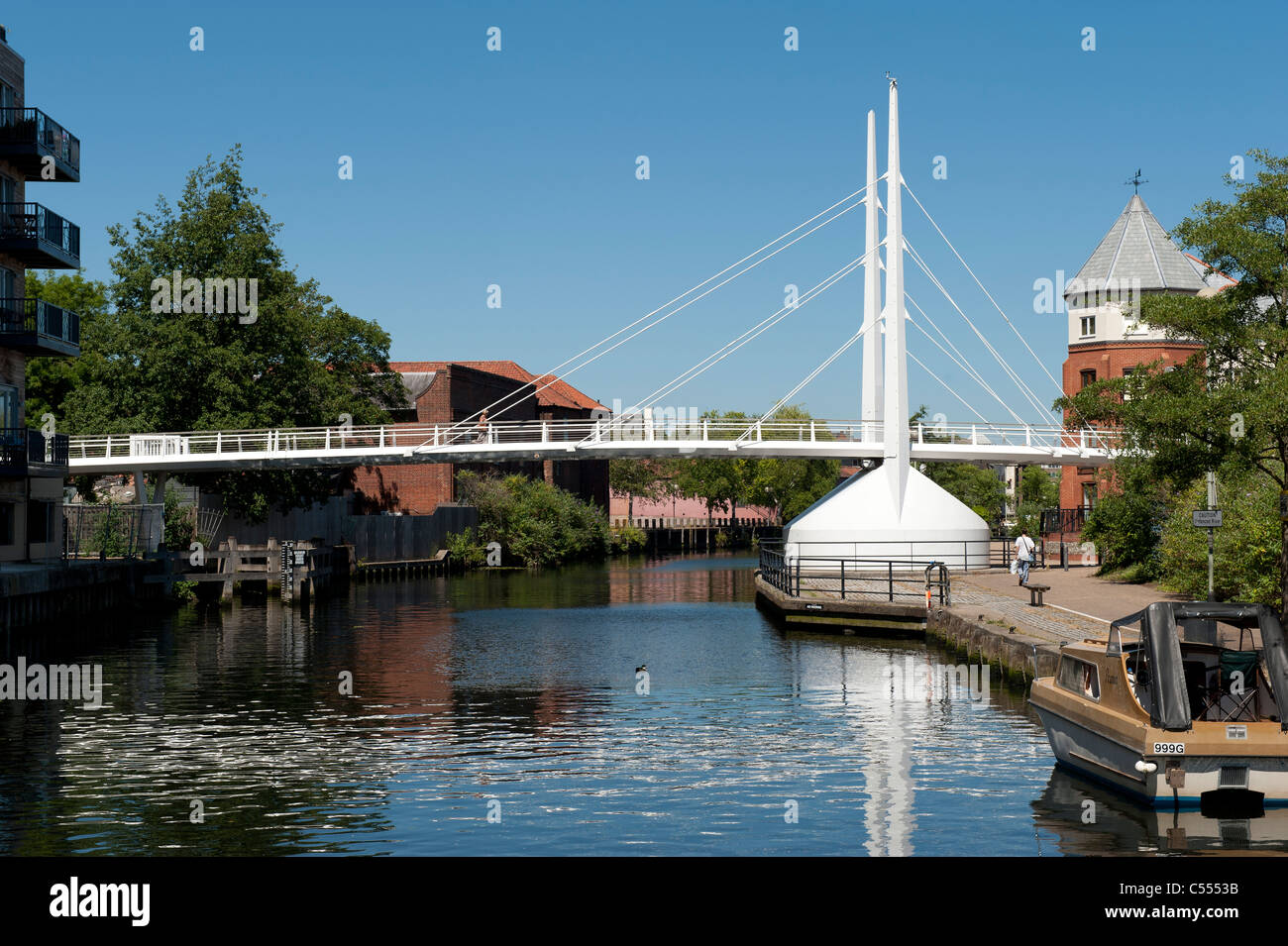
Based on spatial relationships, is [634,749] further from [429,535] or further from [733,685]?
[429,535]

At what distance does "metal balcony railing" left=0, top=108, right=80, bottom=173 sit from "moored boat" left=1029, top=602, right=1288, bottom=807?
112 feet

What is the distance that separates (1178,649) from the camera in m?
14.1

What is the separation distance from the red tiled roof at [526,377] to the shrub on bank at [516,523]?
31.0ft

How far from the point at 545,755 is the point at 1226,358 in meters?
14.9

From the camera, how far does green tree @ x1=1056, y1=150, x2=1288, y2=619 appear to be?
22984mm

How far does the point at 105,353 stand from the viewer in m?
52.7

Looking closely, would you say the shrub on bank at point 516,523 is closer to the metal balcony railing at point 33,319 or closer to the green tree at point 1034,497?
the green tree at point 1034,497

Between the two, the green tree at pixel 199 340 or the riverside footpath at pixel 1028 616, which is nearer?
the riverside footpath at pixel 1028 616

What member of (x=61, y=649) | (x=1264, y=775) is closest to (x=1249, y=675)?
(x=1264, y=775)

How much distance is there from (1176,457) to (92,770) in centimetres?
1797
